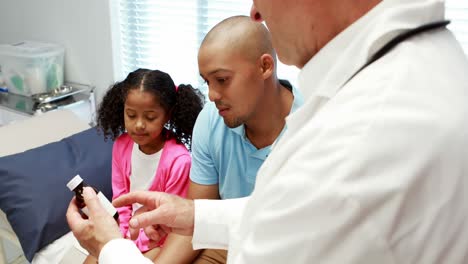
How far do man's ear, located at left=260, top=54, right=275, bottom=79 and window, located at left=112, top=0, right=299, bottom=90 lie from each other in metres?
0.74

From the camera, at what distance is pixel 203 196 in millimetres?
1468

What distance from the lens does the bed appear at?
1.55m

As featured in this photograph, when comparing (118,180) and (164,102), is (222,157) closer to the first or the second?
(164,102)

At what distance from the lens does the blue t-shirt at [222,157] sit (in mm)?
1408

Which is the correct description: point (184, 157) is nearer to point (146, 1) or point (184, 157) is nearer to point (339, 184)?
point (146, 1)

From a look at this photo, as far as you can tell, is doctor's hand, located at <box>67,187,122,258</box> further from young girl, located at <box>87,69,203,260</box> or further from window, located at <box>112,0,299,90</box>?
window, located at <box>112,0,299,90</box>

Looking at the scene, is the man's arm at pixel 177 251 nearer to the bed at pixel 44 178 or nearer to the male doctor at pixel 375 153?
the bed at pixel 44 178

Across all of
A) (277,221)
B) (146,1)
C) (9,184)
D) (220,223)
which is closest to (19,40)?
(146,1)

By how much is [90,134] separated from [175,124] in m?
0.53

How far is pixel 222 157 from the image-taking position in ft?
4.72

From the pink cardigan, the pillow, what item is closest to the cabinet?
the pillow

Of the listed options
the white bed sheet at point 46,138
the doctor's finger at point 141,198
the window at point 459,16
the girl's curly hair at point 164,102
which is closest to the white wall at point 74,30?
the white bed sheet at point 46,138

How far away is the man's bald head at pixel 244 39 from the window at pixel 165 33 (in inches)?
26.7

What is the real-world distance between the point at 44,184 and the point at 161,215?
2.85ft
